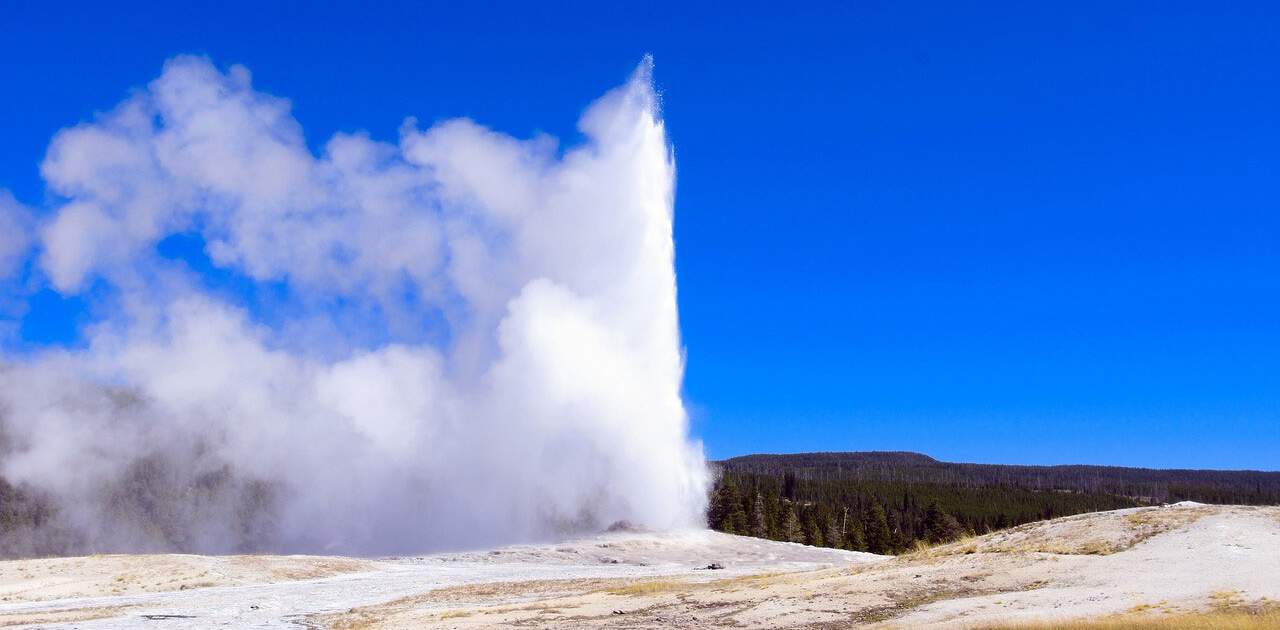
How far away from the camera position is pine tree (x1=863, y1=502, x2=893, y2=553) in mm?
88125

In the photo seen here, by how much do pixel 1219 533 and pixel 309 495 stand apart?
69075mm

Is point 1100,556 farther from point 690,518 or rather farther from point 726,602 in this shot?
point 690,518

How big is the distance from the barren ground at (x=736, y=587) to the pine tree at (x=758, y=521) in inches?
1542

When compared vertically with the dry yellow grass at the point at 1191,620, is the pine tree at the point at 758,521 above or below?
above

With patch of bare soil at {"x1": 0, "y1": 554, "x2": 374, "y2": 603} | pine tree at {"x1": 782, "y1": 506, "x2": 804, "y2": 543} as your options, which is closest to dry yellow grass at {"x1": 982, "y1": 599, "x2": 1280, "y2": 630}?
patch of bare soil at {"x1": 0, "y1": 554, "x2": 374, "y2": 603}

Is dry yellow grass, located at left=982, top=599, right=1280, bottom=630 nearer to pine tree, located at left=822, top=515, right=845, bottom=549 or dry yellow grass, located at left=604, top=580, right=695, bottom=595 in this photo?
dry yellow grass, located at left=604, top=580, right=695, bottom=595

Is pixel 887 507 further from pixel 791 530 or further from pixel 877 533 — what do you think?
pixel 791 530

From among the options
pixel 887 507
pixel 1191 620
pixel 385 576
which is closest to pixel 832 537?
pixel 887 507

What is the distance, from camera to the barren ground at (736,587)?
1966 centimetres

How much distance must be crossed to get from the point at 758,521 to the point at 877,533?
13179 mm

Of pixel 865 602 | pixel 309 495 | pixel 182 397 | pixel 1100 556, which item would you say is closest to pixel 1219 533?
pixel 1100 556

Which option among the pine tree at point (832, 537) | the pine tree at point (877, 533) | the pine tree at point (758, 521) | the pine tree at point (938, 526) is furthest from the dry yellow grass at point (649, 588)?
the pine tree at point (938, 526)

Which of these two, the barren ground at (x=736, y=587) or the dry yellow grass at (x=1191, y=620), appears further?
the barren ground at (x=736, y=587)

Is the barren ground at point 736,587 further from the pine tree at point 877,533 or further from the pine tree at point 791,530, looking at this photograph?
the pine tree at point 877,533
